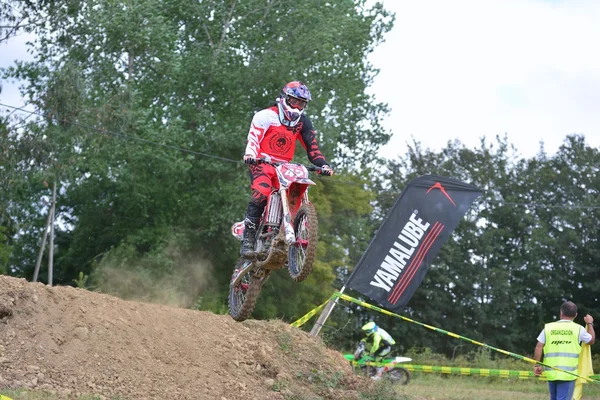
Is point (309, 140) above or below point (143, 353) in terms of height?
above

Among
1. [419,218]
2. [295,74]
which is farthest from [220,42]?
[419,218]

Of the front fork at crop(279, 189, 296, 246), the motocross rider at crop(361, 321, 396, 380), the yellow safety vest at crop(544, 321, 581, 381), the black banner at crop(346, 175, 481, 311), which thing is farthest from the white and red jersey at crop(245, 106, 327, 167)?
the motocross rider at crop(361, 321, 396, 380)

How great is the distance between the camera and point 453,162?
53.6 meters

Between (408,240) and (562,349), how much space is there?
570 cm

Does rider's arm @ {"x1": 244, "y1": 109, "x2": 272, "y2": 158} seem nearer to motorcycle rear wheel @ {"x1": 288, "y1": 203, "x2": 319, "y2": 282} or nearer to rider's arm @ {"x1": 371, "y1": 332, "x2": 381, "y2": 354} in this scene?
motorcycle rear wheel @ {"x1": 288, "y1": 203, "x2": 319, "y2": 282}

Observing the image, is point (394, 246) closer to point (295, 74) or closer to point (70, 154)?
point (70, 154)

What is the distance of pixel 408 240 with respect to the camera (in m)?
16.9

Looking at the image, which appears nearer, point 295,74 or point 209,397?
point 209,397

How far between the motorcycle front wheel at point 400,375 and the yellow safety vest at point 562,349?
999cm

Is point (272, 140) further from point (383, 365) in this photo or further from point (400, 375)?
point (400, 375)

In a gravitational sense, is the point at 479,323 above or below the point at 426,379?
above

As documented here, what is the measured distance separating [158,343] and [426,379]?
11.9 meters

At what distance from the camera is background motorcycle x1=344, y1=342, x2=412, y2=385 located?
68.2 feet

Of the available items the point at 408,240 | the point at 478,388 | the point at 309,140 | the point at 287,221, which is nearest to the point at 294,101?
the point at 309,140
